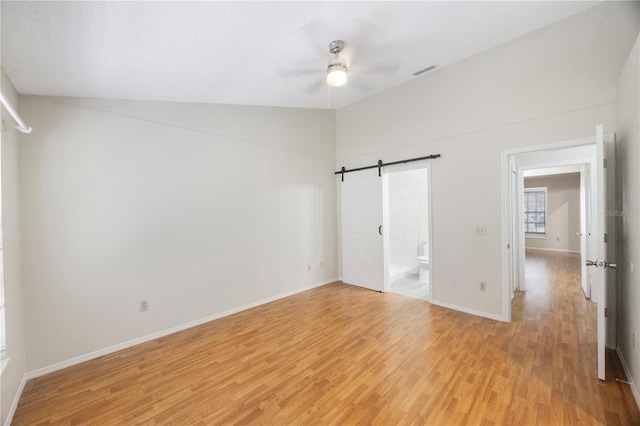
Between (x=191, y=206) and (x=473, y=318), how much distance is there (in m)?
3.96

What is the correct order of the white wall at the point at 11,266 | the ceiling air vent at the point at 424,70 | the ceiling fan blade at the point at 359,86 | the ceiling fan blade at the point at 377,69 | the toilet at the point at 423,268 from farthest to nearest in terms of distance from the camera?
the toilet at the point at 423,268 → the ceiling fan blade at the point at 359,86 → the ceiling air vent at the point at 424,70 → the ceiling fan blade at the point at 377,69 → the white wall at the point at 11,266

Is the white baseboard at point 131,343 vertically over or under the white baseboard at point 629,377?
under

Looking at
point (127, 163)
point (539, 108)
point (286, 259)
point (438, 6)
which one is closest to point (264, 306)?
point (286, 259)

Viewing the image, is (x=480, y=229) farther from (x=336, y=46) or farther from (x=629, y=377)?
(x=336, y=46)

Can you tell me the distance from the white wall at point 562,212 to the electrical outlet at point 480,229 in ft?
25.5

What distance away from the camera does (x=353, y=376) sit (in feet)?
7.30

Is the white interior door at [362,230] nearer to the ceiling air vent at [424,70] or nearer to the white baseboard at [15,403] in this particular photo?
the ceiling air vent at [424,70]

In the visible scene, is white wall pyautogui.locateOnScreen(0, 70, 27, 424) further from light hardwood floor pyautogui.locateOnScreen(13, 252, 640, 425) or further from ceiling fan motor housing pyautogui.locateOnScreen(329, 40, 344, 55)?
ceiling fan motor housing pyautogui.locateOnScreen(329, 40, 344, 55)

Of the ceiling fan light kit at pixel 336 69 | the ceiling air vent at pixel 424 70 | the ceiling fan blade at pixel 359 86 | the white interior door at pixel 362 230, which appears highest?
the ceiling air vent at pixel 424 70

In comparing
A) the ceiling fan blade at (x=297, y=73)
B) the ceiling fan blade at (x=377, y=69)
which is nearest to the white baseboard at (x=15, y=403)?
the ceiling fan blade at (x=297, y=73)

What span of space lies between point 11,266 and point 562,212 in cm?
1250

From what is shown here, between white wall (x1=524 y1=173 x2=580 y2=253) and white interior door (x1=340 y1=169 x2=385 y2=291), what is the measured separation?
25.6ft

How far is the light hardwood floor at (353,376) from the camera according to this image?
5.99ft

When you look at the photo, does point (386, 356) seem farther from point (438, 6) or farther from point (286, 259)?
point (438, 6)
